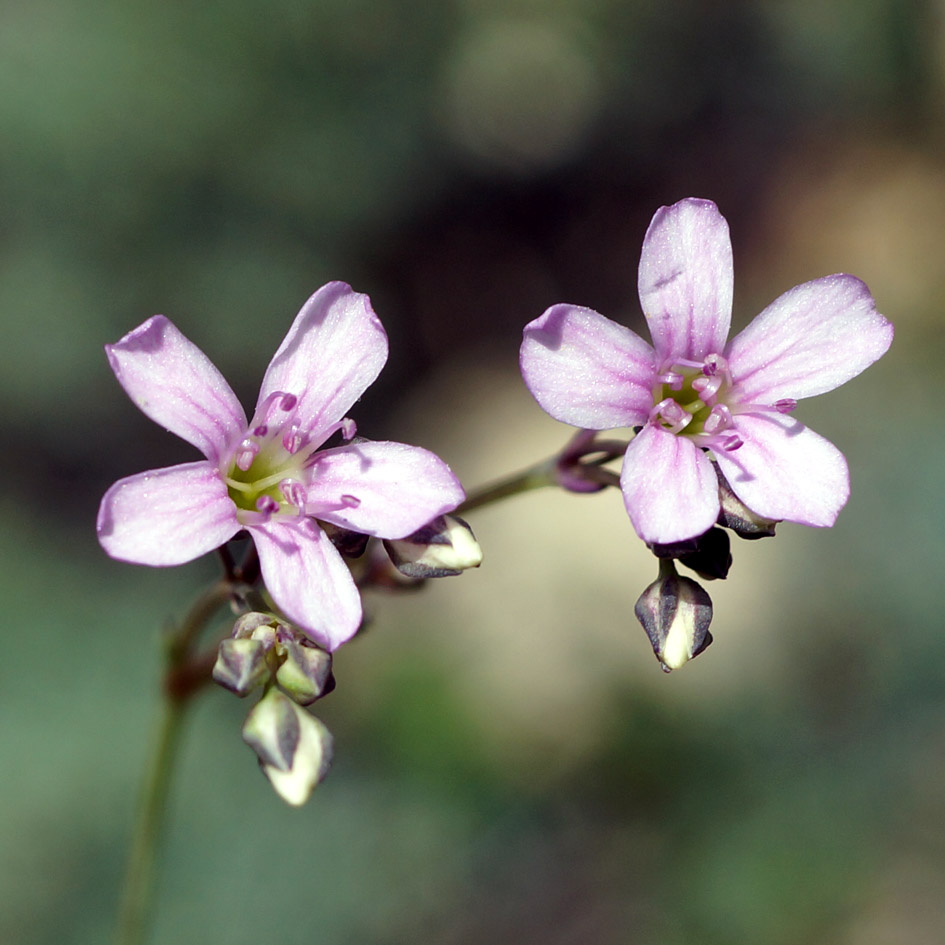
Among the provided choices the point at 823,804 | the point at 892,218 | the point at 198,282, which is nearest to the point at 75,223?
the point at 198,282

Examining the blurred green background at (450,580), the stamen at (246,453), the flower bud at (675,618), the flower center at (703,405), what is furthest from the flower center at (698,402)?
the blurred green background at (450,580)

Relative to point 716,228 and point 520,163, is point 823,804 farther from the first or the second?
point 520,163

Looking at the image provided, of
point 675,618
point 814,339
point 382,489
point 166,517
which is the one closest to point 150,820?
point 166,517

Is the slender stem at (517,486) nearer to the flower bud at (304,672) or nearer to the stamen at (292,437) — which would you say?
the stamen at (292,437)

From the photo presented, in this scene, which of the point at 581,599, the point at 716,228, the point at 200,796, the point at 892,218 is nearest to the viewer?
the point at 716,228

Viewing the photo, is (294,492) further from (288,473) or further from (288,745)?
(288,745)
